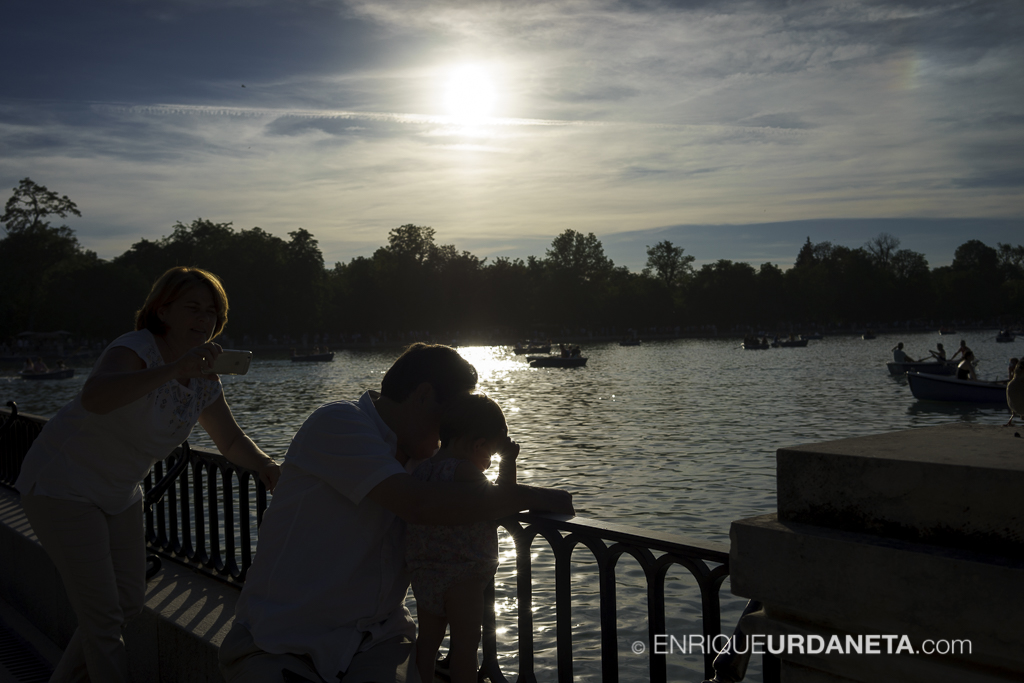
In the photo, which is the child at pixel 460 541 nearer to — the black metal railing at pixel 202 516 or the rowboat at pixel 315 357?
the black metal railing at pixel 202 516

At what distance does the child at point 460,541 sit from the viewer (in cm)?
244

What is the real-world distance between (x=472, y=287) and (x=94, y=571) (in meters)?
123

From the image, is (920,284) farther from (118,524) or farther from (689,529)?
(118,524)

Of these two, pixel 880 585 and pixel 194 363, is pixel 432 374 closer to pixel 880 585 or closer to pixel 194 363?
pixel 194 363

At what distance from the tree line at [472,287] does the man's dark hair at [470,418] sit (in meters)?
97.8

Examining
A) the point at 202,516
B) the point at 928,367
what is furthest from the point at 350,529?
the point at 928,367

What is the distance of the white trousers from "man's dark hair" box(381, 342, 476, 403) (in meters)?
1.51

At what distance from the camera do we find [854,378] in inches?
1943

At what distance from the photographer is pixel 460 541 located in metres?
2.46

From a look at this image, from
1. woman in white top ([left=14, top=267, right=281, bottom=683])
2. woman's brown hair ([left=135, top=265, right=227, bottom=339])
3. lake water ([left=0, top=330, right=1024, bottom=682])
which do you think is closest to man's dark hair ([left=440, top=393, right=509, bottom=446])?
woman in white top ([left=14, top=267, right=281, bottom=683])

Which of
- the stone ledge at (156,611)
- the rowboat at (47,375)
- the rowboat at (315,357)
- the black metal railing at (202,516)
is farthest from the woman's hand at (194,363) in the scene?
the rowboat at (315,357)

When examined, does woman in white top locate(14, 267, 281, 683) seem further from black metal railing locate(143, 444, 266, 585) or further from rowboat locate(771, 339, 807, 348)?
rowboat locate(771, 339, 807, 348)

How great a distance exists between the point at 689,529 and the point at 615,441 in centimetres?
1094

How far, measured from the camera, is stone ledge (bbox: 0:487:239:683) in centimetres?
367
